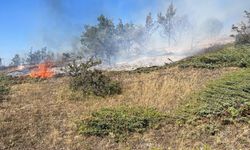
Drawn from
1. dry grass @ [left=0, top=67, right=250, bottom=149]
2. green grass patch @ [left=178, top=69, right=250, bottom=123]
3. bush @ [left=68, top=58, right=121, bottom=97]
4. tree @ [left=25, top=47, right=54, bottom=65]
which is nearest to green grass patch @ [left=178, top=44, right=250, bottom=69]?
dry grass @ [left=0, top=67, right=250, bottom=149]

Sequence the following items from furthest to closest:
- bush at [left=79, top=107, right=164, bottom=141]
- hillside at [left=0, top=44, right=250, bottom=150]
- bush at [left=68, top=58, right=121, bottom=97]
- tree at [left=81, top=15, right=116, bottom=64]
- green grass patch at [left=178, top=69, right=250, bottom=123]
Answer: tree at [left=81, top=15, right=116, bottom=64]
bush at [left=68, top=58, right=121, bottom=97]
bush at [left=79, top=107, right=164, bottom=141]
green grass patch at [left=178, top=69, right=250, bottom=123]
hillside at [left=0, top=44, right=250, bottom=150]

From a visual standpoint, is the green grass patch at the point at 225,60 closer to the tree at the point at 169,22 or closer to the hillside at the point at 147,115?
the hillside at the point at 147,115

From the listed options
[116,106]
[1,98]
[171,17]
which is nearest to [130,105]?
[116,106]

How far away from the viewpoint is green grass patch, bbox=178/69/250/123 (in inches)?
457

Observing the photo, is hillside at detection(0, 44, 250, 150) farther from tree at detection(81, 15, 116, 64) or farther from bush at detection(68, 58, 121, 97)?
tree at detection(81, 15, 116, 64)

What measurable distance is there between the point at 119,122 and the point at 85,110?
2.46m

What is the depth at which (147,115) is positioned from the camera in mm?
12680

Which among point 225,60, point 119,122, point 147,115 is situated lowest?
point 119,122

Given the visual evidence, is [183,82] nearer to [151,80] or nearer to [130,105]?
[151,80]

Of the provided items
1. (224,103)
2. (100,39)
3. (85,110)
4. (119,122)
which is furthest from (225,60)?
(100,39)

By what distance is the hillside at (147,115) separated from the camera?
11.1 m

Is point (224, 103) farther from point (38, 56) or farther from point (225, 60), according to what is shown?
point (38, 56)

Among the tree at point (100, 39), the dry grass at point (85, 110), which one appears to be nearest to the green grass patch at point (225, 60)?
the dry grass at point (85, 110)

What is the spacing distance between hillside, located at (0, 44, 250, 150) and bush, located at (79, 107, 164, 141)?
3 cm
